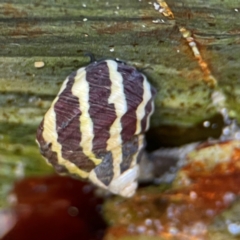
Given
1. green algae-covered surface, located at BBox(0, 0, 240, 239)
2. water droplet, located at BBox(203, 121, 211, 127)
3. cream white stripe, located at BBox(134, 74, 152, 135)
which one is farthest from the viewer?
water droplet, located at BBox(203, 121, 211, 127)

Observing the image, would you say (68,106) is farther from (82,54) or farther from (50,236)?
(50,236)

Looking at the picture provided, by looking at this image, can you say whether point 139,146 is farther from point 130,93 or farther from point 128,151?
point 130,93

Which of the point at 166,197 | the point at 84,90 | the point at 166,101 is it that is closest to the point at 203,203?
the point at 166,197

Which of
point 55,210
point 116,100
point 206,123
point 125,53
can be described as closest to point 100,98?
point 116,100

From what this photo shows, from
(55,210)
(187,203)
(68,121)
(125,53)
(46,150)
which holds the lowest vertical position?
(55,210)

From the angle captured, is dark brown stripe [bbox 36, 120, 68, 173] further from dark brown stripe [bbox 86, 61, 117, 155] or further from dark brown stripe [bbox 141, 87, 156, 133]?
dark brown stripe [bbox 141, 87, 156, 133]

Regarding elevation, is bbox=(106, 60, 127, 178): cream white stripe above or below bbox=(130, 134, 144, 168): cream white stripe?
above

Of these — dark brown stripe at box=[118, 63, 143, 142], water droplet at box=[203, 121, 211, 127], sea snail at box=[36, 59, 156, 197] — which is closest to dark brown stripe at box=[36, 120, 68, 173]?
sea snail at box=[36, 59, 156, 197]
